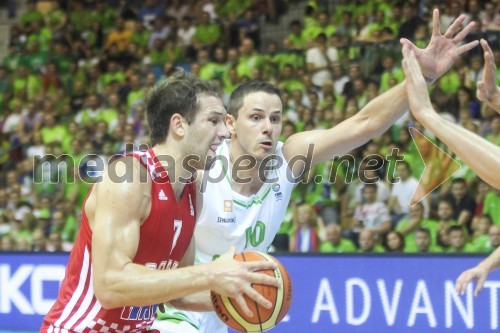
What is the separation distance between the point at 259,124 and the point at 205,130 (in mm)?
1332

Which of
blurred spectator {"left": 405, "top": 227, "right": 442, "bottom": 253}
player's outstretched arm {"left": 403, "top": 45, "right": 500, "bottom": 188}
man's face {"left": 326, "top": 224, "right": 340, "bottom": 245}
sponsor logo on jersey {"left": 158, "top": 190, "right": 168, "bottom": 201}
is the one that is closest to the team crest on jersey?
sponsor logo on jersey {"left": 158, "top": 190, "right": 168, "bottom": 201}

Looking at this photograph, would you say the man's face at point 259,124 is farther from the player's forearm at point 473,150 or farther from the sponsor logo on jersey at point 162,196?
the player's forearm at point 473,150

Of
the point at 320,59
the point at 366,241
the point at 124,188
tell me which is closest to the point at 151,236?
the point at 124,188

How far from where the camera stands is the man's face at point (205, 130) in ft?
14.8

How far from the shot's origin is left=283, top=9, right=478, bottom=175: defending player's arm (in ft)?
15.9

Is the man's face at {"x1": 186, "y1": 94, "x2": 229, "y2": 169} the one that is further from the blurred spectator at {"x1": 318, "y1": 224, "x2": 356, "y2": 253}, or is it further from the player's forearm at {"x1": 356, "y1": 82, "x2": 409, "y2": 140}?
the blurred spectator at {"x1": 318, "y1": 224, "x2": 356, "y2": 253}

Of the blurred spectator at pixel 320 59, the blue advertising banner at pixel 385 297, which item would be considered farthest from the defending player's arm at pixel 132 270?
the blurred spectator at pixel 320 59

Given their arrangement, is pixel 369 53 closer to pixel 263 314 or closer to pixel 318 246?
pixel 318 246

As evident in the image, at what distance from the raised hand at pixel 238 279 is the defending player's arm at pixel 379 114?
64.0 inches

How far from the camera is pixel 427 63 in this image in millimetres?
4836

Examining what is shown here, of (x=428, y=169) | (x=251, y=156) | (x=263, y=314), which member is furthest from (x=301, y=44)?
(x=263, y=314)

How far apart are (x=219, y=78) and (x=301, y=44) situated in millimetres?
1306

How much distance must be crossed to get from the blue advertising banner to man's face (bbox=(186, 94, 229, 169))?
4030 mm

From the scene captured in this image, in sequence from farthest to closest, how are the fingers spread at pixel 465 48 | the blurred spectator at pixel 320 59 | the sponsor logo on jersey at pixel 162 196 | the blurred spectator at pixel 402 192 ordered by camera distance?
the blurred spectator at pixel 320 59
the blurred spectator at pixel 402 192
the fingers spread at pixel 465 48
the sponsor logo on jersey at pixel 162 196
